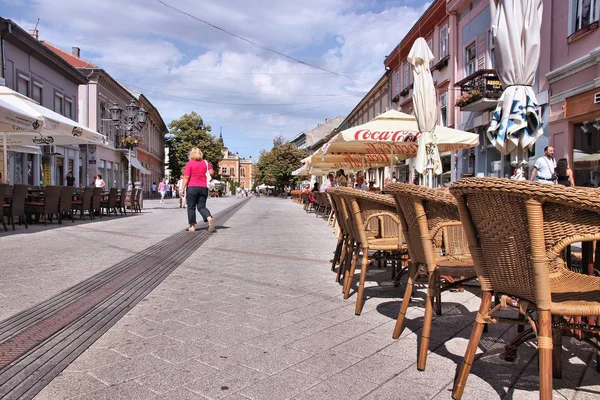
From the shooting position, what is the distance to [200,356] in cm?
271

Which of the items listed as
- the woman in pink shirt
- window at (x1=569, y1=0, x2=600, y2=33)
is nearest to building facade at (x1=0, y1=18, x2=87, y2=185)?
the woman in pink shirt

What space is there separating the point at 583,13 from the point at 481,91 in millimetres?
4089

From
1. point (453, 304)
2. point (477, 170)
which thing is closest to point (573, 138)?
point (477, 170)

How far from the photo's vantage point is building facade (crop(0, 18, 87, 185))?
19042 mm

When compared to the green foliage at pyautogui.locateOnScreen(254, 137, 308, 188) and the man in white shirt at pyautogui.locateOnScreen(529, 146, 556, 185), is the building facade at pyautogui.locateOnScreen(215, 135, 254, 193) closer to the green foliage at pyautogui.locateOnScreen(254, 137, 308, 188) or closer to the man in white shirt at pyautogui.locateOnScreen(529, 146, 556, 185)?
the green foliage at pyautogui.locateOnScreen(254, 137, 308, 188)

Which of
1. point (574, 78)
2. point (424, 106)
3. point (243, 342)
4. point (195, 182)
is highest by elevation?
point (574, 78)

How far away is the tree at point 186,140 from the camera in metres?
59.8

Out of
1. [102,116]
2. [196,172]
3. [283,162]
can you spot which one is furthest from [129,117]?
[283,162]

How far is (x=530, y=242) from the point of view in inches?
70.1

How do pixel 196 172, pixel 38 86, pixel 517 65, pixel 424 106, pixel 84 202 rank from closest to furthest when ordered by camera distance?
pixel 517 65, pixel 424 106, pixel 196 172, pixel 84 202, pixel 38 86

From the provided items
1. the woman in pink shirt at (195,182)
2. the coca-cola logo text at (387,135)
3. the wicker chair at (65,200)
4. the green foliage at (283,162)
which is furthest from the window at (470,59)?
the green foliage at (283,162)

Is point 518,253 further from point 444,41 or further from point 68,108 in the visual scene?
point 68,108

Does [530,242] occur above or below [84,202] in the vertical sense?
above

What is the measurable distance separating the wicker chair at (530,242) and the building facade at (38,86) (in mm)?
18730
